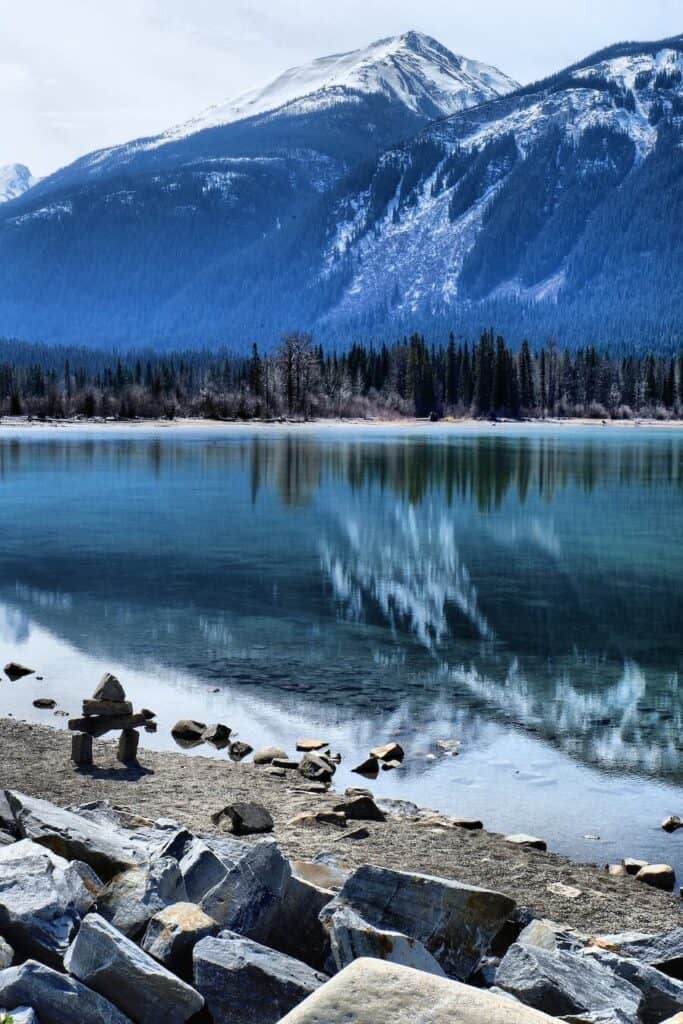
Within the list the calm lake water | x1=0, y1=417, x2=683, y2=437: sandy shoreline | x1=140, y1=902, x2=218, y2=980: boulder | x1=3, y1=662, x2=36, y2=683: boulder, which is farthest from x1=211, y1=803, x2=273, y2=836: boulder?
x1=0, y1=417, x2=683, y2=437: sandy shoreline

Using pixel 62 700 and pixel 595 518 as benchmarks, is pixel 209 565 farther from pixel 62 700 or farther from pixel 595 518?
pixel 595 518

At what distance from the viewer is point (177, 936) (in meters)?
6.93

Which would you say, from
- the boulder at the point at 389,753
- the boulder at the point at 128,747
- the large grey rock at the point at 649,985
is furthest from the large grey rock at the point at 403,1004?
the boulder at the point at 389,753

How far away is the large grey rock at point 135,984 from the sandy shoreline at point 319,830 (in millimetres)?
3473

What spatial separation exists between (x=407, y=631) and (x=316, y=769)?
808cm

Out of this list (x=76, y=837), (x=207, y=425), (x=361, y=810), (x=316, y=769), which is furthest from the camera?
(x=207, y=425)

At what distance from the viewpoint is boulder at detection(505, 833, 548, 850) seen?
35.7 feet

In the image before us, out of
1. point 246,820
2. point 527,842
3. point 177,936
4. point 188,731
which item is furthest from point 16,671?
point 177,936

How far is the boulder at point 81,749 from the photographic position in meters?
13.1

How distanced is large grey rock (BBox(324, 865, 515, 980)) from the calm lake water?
3.61 meters

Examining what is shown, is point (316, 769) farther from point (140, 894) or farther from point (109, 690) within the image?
point (140, 894)

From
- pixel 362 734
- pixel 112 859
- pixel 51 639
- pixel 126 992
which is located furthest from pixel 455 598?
pixel 126 992

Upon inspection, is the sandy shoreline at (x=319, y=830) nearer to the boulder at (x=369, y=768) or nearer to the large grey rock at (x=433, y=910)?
the boulder at (x=369, y=768)

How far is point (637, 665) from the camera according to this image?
61.2 feet
